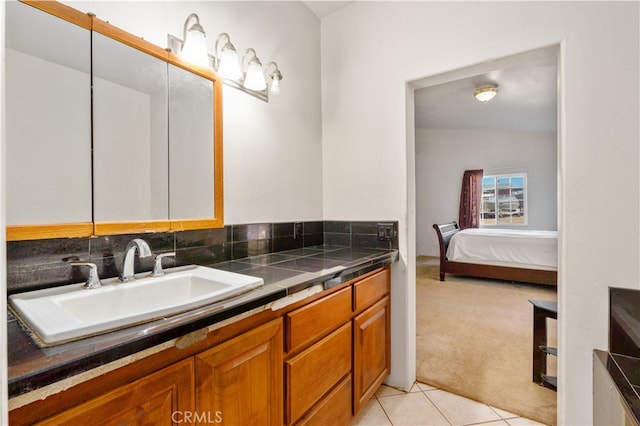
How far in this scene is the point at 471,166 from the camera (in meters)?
6.40

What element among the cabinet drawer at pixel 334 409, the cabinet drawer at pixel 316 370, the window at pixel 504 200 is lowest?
the cabinet drawer at pixel 334 409

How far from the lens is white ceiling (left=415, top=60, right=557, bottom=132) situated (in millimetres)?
3206

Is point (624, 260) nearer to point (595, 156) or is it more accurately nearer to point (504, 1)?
point (595, 156)

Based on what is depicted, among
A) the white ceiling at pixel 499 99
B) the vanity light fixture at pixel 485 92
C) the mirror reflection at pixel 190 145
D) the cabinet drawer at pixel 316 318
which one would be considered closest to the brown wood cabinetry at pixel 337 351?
the cabinet drawer at pixel 316 318

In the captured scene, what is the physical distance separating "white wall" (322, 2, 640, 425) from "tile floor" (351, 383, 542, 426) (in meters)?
0.15

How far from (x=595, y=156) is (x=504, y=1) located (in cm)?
93

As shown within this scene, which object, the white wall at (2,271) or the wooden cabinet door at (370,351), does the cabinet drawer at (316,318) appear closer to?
the wooden cabinet door at (370,351)

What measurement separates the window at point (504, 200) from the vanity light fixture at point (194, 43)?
6485 millimetres

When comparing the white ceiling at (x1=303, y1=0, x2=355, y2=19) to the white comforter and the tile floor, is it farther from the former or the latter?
the white comforter

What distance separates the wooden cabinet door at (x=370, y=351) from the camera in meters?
1.46

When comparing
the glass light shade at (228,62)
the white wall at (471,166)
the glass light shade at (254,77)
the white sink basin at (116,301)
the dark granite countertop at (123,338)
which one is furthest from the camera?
the white wall at (471,166)

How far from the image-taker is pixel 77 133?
1.04 m

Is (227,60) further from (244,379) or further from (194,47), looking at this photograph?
(244,379)

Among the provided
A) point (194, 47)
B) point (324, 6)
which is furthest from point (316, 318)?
point (324, 6)
